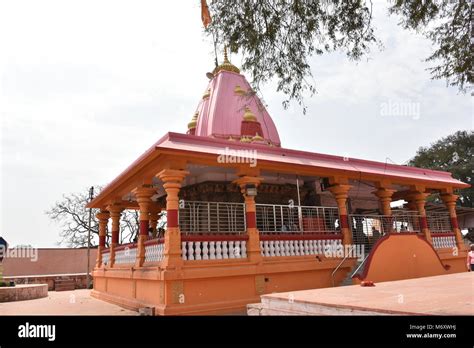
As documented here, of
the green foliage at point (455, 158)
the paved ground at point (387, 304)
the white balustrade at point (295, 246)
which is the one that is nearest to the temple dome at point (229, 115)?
the white balustrade at point (295, 246)

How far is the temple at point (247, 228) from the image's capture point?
26.7 ft

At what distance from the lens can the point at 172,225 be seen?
7980 mm

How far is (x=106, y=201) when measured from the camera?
13.5 metres

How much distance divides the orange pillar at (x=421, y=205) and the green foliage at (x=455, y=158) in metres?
24.7

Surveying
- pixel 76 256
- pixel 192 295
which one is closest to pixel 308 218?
pixel 192 295

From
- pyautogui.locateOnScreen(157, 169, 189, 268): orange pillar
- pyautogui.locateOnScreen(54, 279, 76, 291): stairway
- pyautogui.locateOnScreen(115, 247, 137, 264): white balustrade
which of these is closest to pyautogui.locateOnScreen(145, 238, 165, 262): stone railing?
pyautogui.locateOnScreen(157, 169, 189, 268): orange pillar

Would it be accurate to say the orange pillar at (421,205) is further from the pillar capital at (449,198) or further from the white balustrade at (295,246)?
the white balustrade at (295,246)

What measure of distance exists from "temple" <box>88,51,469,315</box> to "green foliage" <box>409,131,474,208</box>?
23.1 m

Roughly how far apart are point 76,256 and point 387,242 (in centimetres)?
2064

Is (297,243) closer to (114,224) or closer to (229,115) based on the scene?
(114,224)

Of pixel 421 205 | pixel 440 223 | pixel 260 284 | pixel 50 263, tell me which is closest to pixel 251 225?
pixel 260 284

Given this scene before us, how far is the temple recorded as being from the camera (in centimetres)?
812
